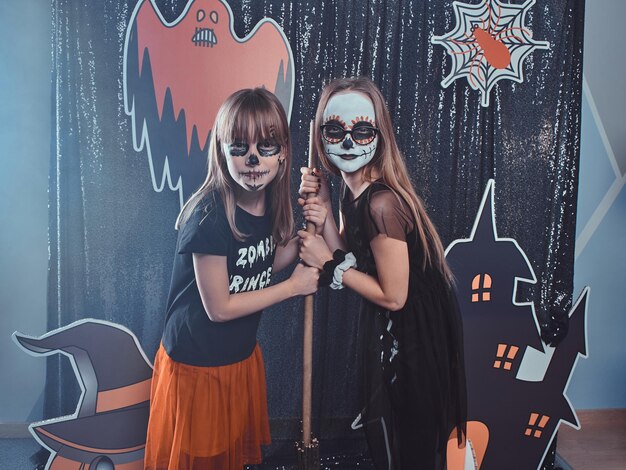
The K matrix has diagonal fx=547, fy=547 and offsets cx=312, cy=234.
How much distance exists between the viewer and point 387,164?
70.6 inches

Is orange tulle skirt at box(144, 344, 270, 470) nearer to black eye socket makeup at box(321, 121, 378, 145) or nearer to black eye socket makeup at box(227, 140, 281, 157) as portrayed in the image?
black eye socket makeup at box(227, 140, 281, 157)

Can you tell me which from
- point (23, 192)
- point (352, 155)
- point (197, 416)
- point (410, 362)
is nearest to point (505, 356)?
point (410, 362)

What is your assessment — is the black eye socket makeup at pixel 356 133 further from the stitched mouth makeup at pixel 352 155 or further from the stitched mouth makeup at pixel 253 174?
the stitched mouth makeup at pixel 253 174

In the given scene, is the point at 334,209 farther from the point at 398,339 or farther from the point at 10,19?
the point at 10,19

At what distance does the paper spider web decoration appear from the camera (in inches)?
92.0

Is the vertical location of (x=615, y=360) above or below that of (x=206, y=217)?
below

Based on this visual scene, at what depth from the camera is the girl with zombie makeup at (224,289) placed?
169 cm

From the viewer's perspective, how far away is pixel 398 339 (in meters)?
1.84

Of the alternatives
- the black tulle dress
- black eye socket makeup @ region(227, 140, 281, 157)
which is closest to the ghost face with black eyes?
black eye socket makeup @ region(227, 140, 281, 157)

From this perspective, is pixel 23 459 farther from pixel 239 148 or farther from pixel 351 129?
pixel 351 129

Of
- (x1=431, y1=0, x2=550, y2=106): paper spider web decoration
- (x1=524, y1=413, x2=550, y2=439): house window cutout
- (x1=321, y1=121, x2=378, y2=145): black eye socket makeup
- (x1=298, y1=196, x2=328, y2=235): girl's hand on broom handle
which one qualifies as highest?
(x1=431, y1=0, x2=550, y2=106): paper spider web decoration

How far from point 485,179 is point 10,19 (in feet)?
7.25

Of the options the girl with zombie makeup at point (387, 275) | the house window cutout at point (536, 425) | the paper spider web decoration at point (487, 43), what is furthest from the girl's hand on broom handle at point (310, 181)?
the house window cutout at point (536, 425)

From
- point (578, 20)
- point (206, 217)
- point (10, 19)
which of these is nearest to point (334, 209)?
point (206, 217)
